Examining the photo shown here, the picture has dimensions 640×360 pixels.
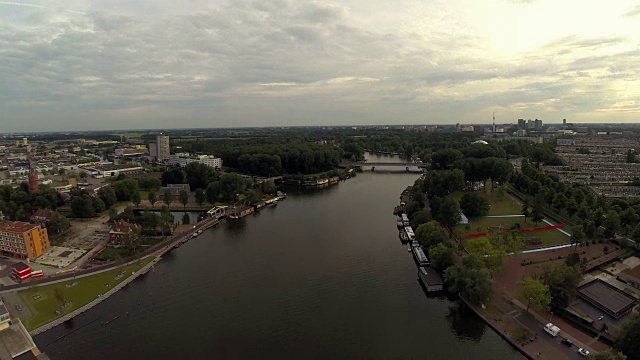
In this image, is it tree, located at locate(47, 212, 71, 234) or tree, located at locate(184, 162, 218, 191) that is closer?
tree, located at locate(47, 212, 71, 234)

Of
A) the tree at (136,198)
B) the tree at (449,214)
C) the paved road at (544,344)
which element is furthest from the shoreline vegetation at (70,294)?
the paved road at (544,344)

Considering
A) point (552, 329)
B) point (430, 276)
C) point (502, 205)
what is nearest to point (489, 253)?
point (430, 276)

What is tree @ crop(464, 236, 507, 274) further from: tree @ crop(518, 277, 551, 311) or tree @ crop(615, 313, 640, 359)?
tree @ crop(615, 313, 640, 359)

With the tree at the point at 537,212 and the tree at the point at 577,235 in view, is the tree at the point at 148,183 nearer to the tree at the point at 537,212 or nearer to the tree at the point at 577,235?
the tree at the point at 537,212

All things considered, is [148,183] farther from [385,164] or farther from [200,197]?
[385,164]

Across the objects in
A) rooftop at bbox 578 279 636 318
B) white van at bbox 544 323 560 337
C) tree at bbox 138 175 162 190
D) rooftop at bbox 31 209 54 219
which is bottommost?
white van at bbox 544 323 560 337

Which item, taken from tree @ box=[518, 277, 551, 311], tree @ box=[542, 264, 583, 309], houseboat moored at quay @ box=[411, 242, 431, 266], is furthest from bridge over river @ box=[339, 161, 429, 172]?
tree @ box=[518, 277, 551, 311]

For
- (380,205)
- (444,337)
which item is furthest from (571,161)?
(444,337)
